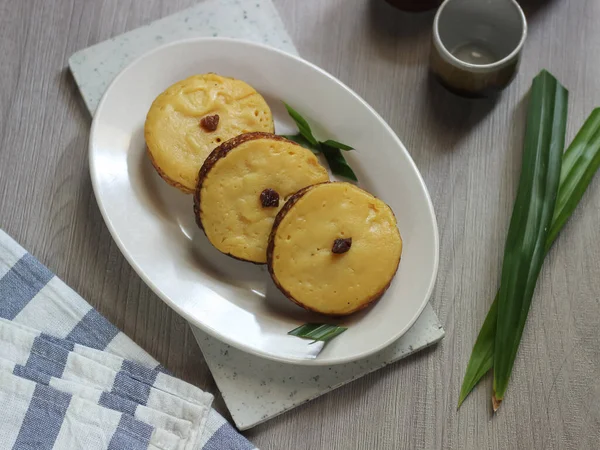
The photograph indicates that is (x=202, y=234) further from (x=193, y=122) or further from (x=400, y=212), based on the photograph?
(x=400, y=212)

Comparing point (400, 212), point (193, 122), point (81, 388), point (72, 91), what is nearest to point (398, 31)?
point (400, 212)

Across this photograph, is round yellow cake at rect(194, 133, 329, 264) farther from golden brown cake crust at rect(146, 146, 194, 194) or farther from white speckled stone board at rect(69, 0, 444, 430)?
white speckled stone board at rect(69, 0, 444, 430)

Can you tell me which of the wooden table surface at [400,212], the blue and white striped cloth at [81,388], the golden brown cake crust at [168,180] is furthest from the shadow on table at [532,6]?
the blue and white striped cloth at [81,388]

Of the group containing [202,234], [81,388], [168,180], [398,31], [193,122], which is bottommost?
[81,388]

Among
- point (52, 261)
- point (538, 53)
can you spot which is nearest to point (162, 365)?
point (52, 261)

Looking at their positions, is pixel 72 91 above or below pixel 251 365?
above

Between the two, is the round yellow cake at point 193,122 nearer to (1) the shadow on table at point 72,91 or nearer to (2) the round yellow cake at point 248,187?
(2) the round yellow cake at point 248,187

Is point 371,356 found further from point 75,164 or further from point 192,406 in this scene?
point 75,164
